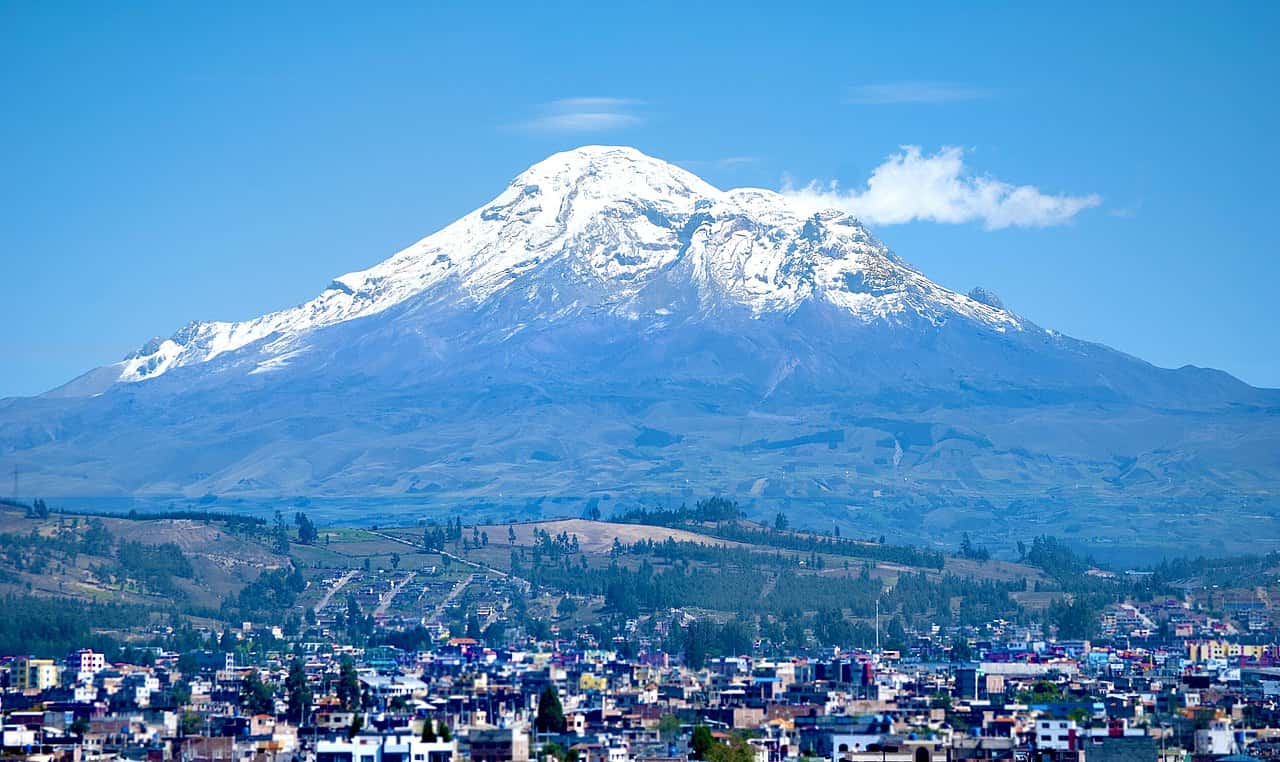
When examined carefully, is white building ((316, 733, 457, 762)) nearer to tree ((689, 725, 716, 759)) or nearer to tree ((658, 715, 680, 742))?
tree ((689, 725, 716, 759))

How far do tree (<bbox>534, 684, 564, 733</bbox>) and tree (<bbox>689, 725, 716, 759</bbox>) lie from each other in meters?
11.2

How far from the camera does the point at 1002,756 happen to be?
11331cm

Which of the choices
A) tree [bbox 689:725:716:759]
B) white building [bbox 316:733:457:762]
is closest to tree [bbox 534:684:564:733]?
tree [bbox 689:725:716:759]

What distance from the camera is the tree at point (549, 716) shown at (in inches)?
5138

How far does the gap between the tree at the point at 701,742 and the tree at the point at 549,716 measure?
1123 centimetres

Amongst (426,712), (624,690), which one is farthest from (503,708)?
(624,690)

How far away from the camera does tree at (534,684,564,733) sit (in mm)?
130500

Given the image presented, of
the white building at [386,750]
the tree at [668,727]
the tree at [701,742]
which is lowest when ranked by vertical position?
the white building at [386,750]

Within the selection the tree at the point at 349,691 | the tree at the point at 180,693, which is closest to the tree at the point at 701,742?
the tree at the point at 349,691

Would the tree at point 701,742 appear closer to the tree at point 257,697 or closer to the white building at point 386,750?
the white building at point 386,750

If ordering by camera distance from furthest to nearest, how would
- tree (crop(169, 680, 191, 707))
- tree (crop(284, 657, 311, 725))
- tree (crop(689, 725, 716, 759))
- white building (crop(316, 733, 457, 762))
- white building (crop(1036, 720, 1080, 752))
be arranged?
tree (crop(169, 680, 191, 707)) → tree (crop(284, 657, 311, 725)) → white building (crop(1036, 720, 1080, 752)) → tree (crop(689, 725, 716, 759)) → white building (crop(316, 733, 457, 762))

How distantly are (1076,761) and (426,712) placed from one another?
38678 millimetres

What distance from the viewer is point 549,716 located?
431 ft

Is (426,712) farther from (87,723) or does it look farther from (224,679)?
(224,679)
